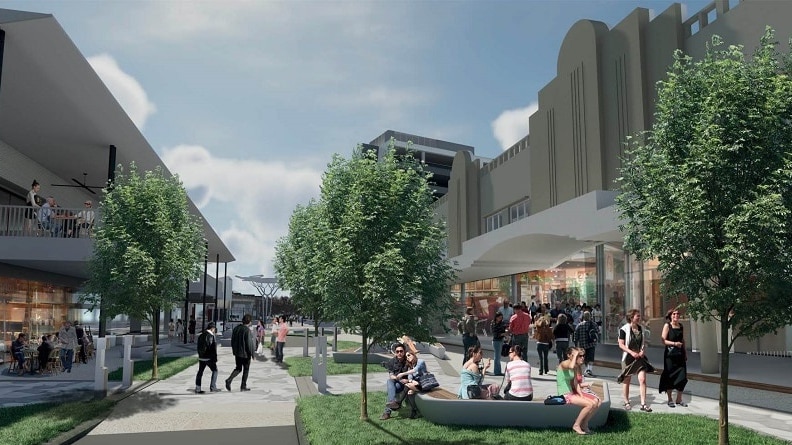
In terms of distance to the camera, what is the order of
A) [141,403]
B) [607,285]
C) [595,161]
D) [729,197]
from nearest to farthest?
1. [729,197]
2. [141,403]
3. [607,285]
4. [595,161]

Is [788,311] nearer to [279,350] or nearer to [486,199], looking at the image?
[279,350]

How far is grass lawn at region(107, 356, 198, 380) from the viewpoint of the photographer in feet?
58.0

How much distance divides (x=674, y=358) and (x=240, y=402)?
27.4 feet

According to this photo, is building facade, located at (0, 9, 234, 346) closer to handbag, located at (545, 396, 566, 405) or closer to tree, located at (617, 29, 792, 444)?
handbag, located at (545, 396, 566, 405)

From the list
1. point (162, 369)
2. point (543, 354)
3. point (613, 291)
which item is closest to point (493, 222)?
point (613, 291)

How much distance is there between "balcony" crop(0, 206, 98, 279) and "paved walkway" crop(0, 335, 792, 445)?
145 inches

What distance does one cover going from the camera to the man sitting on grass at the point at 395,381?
11.1 metres

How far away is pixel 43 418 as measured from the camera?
10852 millimetres

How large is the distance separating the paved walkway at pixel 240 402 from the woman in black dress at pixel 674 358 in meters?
0.39

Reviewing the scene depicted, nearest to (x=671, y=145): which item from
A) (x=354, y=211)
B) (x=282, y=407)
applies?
(x=354, y=211)

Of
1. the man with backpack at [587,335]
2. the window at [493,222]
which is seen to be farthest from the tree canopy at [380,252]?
the window at [493,222]

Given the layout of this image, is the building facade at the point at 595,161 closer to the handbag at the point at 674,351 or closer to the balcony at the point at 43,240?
the handbag at the point at 674,351

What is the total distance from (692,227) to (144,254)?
42.3 ft

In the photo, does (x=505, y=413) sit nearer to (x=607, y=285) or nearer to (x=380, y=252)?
(x=380, y=252)
